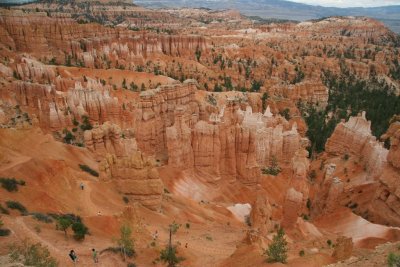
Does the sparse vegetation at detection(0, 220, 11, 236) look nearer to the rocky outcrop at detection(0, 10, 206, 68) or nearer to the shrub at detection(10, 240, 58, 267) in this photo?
the shrub at detection(10, 240, 58, 267)

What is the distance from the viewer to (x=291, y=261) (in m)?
13.1

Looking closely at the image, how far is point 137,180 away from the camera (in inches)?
806

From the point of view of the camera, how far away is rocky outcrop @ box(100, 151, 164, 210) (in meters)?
20.4

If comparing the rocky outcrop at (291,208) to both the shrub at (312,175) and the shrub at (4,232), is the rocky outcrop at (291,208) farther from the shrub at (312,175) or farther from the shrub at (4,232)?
the shrub at (4,232)

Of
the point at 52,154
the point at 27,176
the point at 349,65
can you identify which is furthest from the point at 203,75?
the point at 27,176

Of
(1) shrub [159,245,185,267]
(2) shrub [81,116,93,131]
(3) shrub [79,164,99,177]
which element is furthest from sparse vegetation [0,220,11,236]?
(2) shrub [81,116,93,131]

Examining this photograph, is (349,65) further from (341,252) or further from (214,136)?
(341,252)

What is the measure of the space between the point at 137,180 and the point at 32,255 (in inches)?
389

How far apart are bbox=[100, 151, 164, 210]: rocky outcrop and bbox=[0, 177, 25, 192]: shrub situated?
5.14m

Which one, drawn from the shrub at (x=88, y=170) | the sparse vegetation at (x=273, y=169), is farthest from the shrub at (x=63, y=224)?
the sparse vegetation at (x=273, y=169)

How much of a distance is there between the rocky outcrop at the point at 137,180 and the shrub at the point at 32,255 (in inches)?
352

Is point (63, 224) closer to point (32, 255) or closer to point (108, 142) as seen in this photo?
point (32, 255)

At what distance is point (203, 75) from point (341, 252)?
185 feet

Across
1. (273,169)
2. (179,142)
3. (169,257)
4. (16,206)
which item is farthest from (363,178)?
(16,206)
